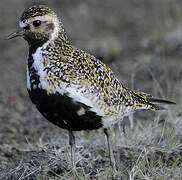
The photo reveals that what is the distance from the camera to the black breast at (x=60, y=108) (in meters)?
5.44

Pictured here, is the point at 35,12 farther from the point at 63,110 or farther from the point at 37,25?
the point at 63,110

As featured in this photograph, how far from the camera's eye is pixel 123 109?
6078 millimetres

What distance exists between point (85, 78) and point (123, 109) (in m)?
0.62

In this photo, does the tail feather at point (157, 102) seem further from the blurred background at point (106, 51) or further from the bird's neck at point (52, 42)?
the bird's neck at point (52, 42)

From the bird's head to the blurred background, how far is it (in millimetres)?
1411

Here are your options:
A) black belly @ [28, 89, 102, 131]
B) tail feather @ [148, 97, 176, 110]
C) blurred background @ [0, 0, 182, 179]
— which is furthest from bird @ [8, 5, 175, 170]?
blurred background @ [0, 0, 182, 179]

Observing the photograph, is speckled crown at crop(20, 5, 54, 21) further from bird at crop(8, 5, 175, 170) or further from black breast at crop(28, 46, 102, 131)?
black breast at crop(28, 46, 102, 131)

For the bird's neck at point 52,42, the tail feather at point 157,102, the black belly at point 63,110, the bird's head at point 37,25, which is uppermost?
the bird's head at point 37,25

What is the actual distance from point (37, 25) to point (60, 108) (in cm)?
71

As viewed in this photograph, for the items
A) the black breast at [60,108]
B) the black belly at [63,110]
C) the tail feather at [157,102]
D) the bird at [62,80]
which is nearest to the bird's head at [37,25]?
the bird at [62,80]

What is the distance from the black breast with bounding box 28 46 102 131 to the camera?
5.44 meters

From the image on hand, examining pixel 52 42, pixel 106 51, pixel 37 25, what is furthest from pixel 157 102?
pixel 106 51

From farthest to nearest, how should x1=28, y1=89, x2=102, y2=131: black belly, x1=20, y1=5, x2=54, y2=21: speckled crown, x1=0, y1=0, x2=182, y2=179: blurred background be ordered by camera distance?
x1=0, y1=0, x2=182, y2=179: blurred background < x1=20, y1=5, x2=54, y2=21: speckled crown < x1=28, y1=89, x2=102, y2=131: black belly

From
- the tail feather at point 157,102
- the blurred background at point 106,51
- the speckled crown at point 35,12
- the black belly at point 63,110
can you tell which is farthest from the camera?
the blurred background at point 106,51
